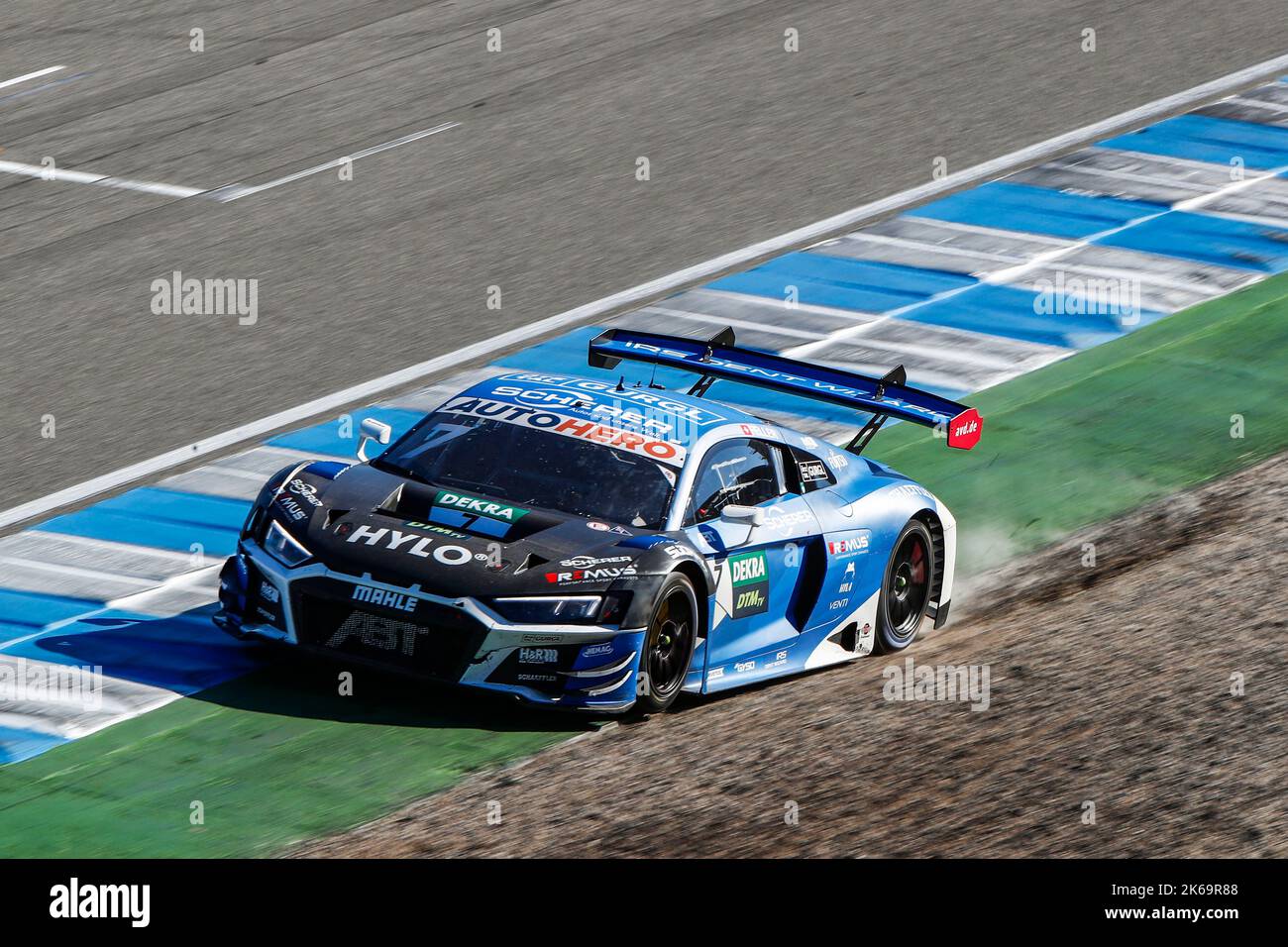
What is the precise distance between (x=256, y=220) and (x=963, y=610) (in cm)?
820

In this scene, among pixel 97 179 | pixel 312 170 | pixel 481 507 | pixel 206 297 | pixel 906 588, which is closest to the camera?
pixel 481 507

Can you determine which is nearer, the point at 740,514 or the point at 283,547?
the point at 283,547

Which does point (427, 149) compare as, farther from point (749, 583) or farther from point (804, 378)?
point (749, 583)

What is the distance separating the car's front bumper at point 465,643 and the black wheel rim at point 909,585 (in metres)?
2.43

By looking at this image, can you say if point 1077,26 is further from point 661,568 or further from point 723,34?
point 661,568

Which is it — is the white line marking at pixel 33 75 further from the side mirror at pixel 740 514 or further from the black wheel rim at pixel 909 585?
the side mirror at pixel 740 514

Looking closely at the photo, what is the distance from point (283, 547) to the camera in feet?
32.1

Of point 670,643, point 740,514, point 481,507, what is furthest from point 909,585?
point 481,507

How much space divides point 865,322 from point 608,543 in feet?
23.9

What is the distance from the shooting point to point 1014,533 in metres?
13.3

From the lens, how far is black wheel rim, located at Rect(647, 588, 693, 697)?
31.6 feet

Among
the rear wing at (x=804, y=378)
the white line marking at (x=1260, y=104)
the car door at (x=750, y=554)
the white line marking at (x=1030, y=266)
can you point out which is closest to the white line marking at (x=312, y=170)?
the white line marking at (x=1030, y=266)
